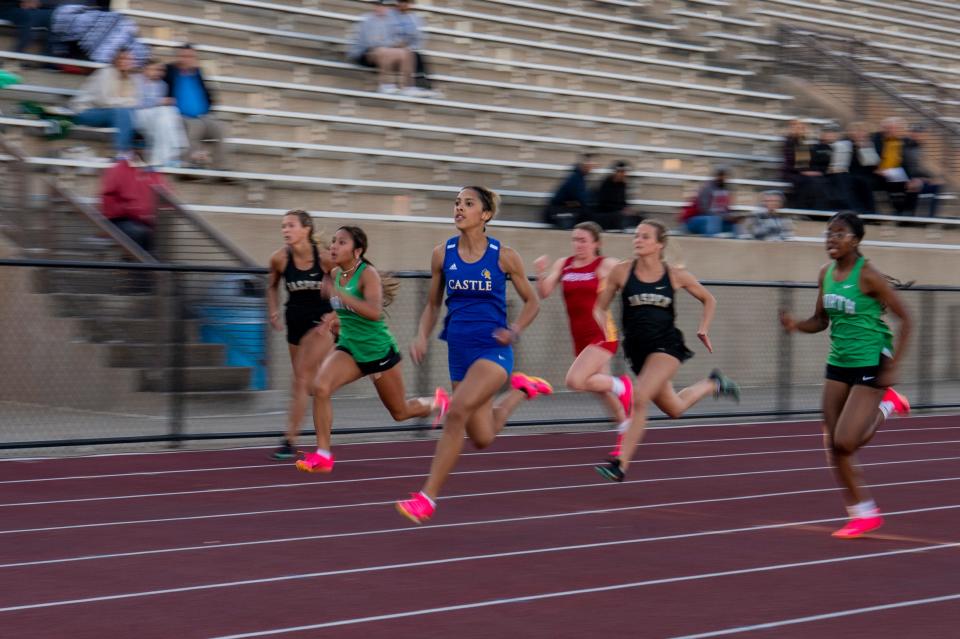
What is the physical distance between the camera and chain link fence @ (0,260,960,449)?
1171 centimetres

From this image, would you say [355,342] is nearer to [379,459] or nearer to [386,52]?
[379,459]

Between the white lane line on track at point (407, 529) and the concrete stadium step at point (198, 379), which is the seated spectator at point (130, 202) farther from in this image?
the white lane line on track at point (407, 529)

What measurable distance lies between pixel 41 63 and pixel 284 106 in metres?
3.10

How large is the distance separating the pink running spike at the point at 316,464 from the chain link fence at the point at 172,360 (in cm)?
157

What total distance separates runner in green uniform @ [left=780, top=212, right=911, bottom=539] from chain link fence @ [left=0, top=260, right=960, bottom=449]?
509cm

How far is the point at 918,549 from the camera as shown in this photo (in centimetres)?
782

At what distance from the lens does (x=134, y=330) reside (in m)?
12.6

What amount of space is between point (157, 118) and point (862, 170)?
11.2m

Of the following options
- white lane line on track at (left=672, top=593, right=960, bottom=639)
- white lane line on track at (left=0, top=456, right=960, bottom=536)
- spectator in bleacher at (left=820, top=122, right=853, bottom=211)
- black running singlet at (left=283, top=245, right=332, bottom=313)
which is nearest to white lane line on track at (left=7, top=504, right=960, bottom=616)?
white lane line on track at (left=672, top=593, right=960, bottom=639)

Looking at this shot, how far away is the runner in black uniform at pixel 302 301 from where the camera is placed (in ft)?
35.4

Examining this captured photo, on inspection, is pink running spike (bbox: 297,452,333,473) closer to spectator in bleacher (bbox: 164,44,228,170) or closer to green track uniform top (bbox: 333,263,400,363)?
green track uniform top (bbox: 333,263,400,363)

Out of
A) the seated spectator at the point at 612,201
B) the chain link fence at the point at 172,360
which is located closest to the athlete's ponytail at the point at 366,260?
the chain link fence at the point at 172,360

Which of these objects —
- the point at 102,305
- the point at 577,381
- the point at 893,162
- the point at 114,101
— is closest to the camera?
the point at 577,381

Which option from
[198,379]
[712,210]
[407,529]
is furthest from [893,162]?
[407,529]
